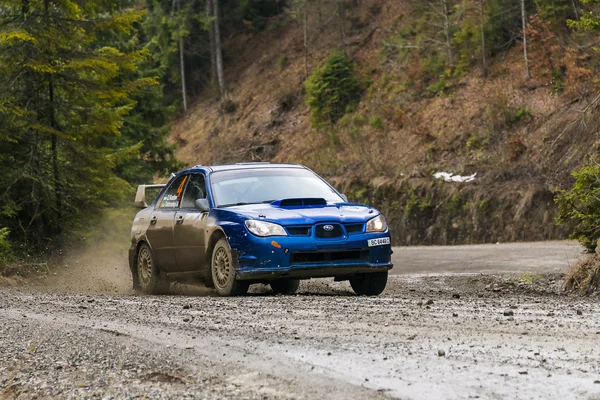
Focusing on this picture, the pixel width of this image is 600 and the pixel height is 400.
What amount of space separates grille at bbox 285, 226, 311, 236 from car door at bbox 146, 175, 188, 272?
2269mm

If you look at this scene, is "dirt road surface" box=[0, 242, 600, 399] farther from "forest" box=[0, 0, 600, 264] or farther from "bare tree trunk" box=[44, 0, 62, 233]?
"bare tree trunk" box=[44, 0, 62, 233]

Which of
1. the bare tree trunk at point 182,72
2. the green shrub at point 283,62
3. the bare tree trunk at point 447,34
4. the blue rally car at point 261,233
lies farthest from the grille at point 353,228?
the bare tree trunk at point 182,72

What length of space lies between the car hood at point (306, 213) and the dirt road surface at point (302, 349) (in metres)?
1.26

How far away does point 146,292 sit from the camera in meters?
14.5

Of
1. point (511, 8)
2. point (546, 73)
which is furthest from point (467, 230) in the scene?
point (511, 8)

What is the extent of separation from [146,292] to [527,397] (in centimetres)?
983

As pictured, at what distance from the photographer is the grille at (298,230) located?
1195 centimetres

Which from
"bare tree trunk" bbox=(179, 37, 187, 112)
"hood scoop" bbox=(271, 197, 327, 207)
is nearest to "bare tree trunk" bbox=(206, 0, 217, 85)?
"bare tree trunk" bbox=(179, 37, 187, 112)

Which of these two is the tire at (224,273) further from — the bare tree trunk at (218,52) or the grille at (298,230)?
the bare tree trunk at (218,52)

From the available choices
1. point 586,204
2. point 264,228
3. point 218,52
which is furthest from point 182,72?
point 264,228

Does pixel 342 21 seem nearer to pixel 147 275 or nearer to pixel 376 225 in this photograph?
pixel 147 275

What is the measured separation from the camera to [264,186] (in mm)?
13219

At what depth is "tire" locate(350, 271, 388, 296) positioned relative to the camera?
12.7 metres

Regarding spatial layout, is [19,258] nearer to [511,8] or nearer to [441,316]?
[441,316]
